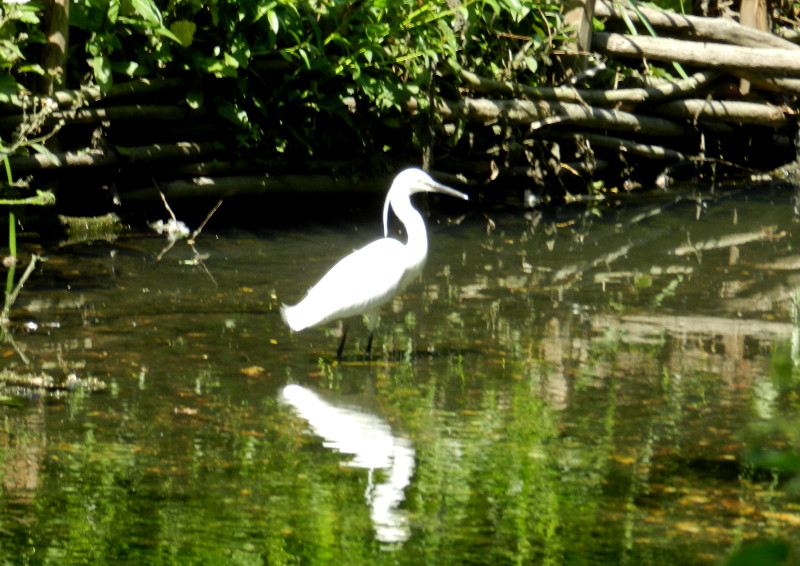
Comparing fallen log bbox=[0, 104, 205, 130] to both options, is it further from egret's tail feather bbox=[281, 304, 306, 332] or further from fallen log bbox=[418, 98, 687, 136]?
egret's tail feather bbox=[281, 304, 306, 332]

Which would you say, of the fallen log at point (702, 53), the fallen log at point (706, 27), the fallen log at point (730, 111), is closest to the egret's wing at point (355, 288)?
the fallen log at point (702, 53)

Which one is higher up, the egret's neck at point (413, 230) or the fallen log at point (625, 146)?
the fallen log at point (625, 146)

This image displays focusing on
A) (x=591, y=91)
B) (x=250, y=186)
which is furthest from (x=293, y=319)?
(x=591, y=91)

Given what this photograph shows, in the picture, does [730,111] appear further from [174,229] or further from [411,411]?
[411,411]

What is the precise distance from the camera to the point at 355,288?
218 inches

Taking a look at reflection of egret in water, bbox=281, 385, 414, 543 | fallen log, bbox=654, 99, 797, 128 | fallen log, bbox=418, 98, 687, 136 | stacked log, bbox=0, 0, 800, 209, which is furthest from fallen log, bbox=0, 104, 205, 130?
fallen log, bbox=654, 99, 797, 128

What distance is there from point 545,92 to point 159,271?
4093mm

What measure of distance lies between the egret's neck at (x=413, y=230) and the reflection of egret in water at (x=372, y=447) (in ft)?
3.86

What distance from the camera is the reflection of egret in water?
339 centimetres

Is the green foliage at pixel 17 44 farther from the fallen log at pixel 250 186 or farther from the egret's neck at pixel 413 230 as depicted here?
the egret's neck at pixel 413 230

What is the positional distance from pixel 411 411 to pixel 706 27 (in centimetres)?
750

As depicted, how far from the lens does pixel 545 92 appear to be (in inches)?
386

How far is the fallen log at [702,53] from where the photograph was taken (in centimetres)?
1051

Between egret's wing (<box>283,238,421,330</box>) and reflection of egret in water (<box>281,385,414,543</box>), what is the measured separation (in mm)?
610
